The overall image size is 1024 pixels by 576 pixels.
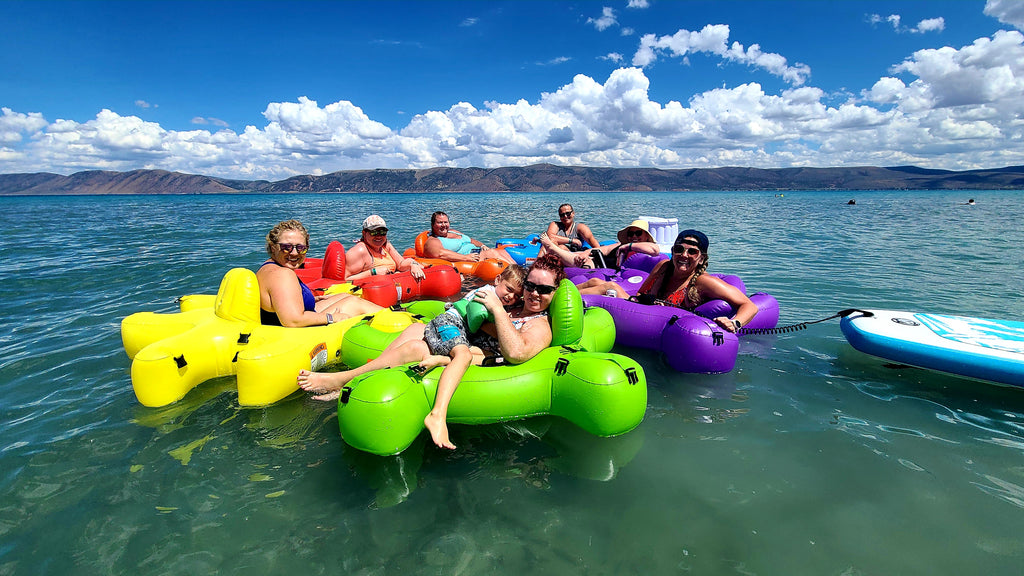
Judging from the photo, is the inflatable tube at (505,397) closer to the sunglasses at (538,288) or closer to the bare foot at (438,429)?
the bare foot at (438,429)

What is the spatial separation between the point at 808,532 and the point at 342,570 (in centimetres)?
252

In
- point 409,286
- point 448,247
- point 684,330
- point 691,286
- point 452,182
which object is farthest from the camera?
point 452,182

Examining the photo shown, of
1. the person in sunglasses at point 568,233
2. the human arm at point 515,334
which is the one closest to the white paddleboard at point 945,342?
the human arm at point 515,334

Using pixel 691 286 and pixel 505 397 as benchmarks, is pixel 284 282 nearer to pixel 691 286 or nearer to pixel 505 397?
pixel 505 397

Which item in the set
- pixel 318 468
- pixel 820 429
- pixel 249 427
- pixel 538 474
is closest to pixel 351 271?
pixel 249 427

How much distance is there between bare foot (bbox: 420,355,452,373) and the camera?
3235 millimetres

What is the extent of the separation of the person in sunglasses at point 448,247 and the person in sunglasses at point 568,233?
93cm

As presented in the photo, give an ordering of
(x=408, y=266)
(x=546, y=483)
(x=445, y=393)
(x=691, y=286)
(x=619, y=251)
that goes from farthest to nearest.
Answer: (x=619, y=251) < (x=408, y=266) < (x=691, y=286) < (x=445, y=393) < (x=546, y=483)

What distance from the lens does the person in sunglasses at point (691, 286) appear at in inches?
173

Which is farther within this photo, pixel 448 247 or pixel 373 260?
pixel 448 247

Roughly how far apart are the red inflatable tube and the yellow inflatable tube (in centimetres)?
Answer: 162

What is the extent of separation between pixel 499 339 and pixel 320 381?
1.49 meters

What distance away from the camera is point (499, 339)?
3.23 metres

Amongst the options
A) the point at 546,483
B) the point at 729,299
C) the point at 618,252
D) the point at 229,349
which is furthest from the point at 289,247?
the point at 618,252
